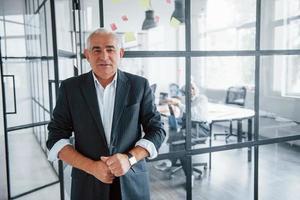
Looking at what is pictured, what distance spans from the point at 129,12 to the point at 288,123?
237 centimetres

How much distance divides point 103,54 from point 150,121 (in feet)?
1.21

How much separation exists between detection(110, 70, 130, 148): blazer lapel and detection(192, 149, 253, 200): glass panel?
170 centimetres

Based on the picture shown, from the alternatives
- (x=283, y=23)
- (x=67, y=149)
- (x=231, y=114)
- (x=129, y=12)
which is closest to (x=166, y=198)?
Answer: (x=231, y=114)

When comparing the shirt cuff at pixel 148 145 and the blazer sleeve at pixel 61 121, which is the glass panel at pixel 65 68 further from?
the shirt cuff at pixel 148 145

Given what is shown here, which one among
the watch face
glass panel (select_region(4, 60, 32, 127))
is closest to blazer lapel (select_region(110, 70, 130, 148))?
the watch face

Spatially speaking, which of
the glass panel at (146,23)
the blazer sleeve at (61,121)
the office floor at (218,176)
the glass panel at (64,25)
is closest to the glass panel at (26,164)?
the office floor at (218,176)

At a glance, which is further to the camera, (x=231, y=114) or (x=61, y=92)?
(x=231, y=114)

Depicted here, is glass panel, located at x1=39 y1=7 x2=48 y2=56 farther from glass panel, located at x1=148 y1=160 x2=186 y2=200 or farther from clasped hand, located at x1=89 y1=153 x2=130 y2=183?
clasped hand, located at x1=89 y1=153 x2=130 y2=183

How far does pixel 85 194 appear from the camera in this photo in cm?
137

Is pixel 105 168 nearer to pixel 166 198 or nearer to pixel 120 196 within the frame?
pixel 120 196

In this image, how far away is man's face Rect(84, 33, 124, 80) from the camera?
50.6 inches

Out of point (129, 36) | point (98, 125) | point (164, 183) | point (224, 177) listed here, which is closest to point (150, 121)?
point (98, 125)

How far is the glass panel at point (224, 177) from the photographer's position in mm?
3199

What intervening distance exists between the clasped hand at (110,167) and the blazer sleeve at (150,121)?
0.19 meters
